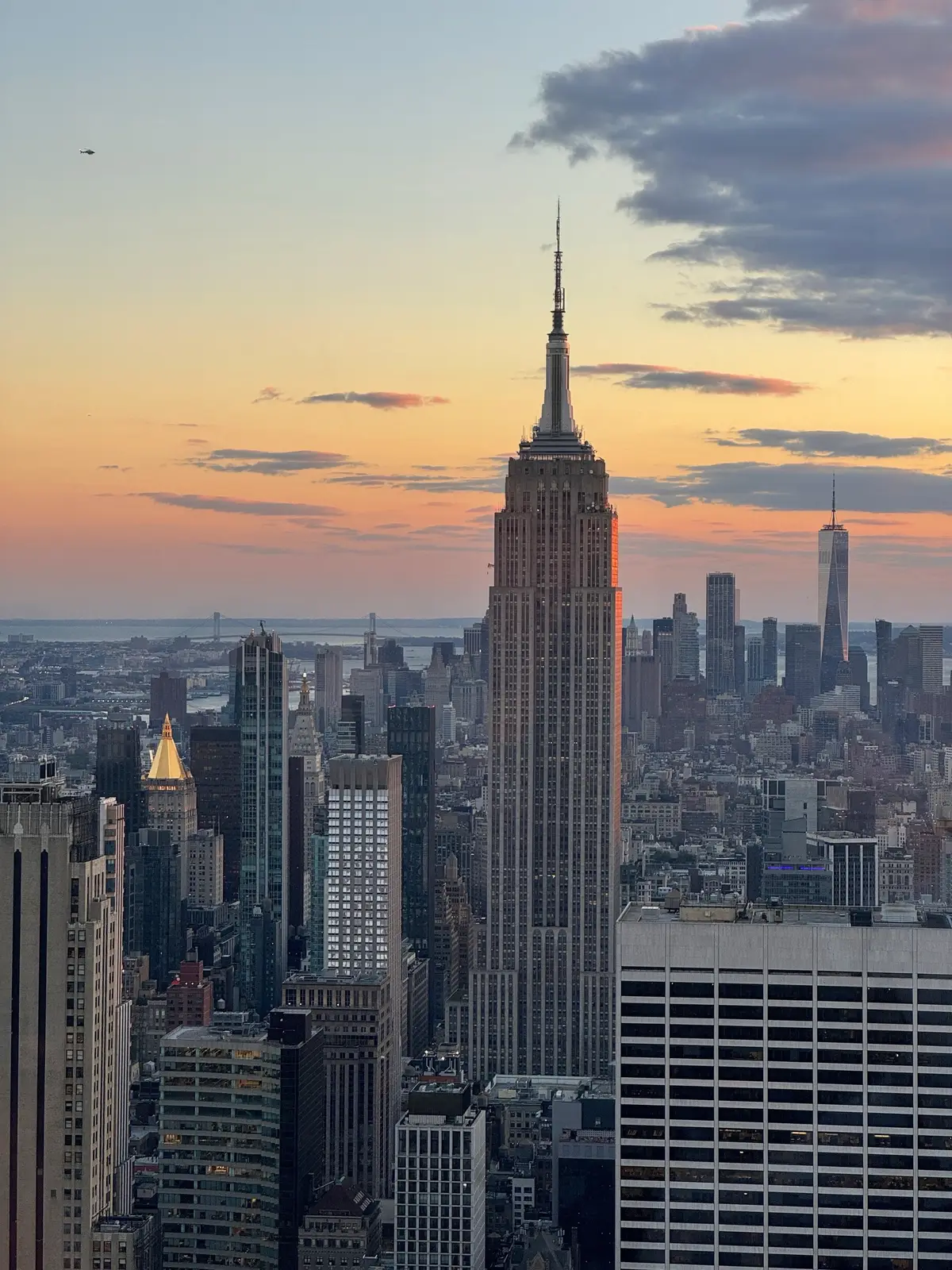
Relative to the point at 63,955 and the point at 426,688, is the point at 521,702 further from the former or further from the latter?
the point at 63,955

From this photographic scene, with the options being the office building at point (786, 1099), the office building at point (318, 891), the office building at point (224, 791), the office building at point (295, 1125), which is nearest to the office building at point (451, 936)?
the office building at point (318, 891)

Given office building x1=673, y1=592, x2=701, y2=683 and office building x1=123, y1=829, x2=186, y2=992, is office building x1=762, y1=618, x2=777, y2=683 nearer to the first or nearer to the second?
office building x1=673, y1=592, x2=701, y2=683

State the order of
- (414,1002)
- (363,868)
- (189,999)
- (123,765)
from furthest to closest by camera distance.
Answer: (414,1002)
(363,868)
(123,765)
(189,999)

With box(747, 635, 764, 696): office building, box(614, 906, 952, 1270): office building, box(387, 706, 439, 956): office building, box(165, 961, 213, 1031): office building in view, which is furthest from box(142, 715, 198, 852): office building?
box(614, 906, 952, 1270): office building

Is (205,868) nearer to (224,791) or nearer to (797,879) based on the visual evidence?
(224,791)

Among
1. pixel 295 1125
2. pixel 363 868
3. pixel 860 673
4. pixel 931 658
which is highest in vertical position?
pixel 931 658

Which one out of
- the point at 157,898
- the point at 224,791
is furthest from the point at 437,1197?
the point at 224,791

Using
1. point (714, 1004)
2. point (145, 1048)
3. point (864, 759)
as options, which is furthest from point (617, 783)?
point (714, 1004)
